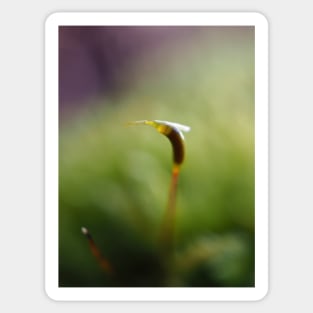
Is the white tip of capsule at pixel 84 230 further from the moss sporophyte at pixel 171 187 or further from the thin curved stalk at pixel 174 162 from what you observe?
the thin curved stalk at pixel 174 162

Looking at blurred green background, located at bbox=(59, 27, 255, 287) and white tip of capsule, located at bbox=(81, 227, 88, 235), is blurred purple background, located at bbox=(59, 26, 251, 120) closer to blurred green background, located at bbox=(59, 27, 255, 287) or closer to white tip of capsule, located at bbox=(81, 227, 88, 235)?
blurred green background, located at bbox=(59, 27, 255, 287)

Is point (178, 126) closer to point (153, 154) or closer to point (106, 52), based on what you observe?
point (153, 154)

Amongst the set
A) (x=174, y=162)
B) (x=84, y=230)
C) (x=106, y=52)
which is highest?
(x=106, y=52)

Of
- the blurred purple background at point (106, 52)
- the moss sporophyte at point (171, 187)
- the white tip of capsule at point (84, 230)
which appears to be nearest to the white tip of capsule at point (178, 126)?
the moss sporophyte at point (171, 187)

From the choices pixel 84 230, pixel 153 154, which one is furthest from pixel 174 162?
pixel 84 230

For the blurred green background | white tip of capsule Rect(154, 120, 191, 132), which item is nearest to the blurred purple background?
the blurred green background

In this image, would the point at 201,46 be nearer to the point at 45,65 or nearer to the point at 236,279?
the point at 45,65
